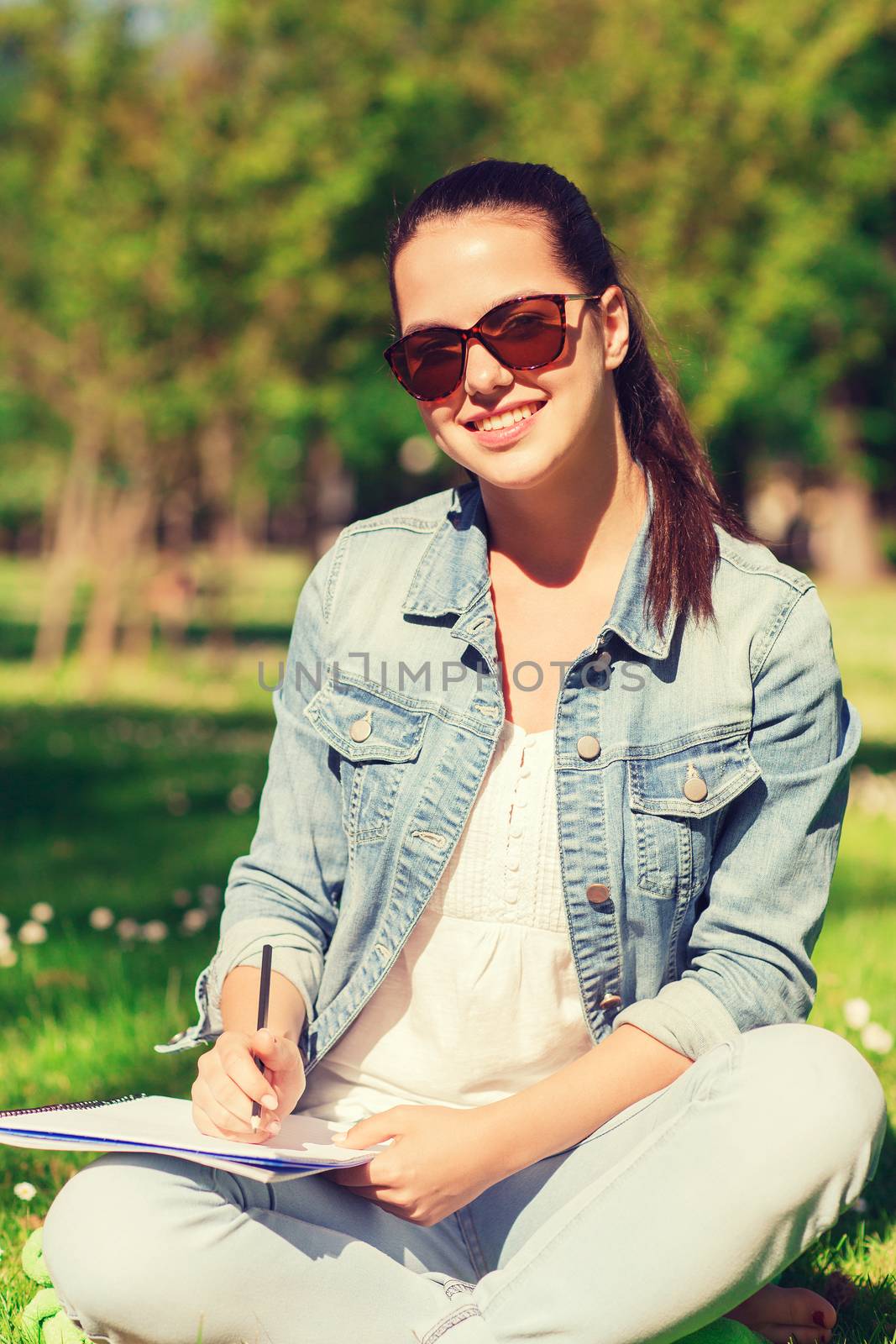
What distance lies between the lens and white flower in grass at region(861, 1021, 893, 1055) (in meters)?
3.57

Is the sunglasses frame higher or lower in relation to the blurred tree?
lower

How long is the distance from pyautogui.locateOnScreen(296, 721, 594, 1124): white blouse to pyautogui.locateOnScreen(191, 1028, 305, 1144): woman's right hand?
0.24 metres

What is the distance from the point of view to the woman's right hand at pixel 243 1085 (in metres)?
2.06

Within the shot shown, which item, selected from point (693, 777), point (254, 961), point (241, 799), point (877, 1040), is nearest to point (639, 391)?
point (693, 777)

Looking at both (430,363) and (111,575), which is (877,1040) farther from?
(111,575)

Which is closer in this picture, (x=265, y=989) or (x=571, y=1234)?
(x=571, y=1234)

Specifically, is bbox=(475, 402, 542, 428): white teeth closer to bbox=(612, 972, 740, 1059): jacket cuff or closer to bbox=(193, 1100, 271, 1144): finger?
bbox=(612, 972, 740, 1059): jacket cuff

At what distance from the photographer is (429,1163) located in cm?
207

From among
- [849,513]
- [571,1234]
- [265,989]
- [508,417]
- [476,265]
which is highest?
[849,513]

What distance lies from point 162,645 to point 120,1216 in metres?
14.4

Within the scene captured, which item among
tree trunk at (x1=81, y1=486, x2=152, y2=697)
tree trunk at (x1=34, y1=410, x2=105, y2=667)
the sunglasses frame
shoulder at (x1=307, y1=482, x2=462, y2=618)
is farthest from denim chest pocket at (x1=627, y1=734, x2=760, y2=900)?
tree trunk at (x1=34, y1=410, x2=105, y2=667)

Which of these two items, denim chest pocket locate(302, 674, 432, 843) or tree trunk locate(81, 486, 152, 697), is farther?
tree trunk locate(81, 486, 152, 697)

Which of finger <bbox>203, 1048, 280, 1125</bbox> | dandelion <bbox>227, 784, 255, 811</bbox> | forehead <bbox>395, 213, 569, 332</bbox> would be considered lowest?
dandelion <bbox>227, 784, 255, 811</bbox>

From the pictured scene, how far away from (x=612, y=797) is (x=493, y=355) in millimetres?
746
